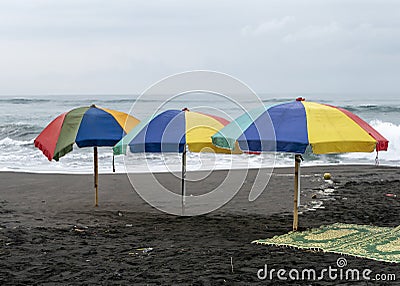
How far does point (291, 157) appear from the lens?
20.2 meters

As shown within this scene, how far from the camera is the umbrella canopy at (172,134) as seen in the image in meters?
8.12

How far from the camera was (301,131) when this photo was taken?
7035mm

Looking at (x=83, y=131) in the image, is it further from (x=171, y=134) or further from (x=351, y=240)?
(x=351, y=240)

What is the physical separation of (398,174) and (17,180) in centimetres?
970

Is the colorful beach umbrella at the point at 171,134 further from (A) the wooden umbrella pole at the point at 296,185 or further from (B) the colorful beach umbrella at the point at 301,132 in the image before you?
(A) the wooden umbrella pole at the point at 296,185

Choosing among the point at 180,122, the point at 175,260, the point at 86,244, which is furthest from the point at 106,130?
the point at 175,260

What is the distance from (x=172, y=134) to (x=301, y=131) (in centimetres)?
199

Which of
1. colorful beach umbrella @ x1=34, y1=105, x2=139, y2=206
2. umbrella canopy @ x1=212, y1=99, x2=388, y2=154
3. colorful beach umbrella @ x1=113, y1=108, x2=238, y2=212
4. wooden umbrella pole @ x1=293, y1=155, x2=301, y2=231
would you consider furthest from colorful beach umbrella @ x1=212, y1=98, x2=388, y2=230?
colorful beach umbrella @ x1=34, y1=105, x2=139, y2=206

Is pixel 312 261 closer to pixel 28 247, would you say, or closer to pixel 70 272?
pixel 70 272

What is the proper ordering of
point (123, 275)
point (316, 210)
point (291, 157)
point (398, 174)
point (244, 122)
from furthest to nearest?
1. point (291, 157)
2. point (398, 174)
3. point (316, 210)
4. point (244, 122)
5. point (123, 275)

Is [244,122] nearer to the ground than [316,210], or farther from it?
farther from it

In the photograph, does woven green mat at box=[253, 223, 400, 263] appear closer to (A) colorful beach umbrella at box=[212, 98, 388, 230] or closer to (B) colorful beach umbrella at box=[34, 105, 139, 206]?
(A) colorful beach umbrella at box=[212, 98, 388, 230]

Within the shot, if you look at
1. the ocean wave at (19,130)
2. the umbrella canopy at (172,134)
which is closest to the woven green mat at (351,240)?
the umbrella canopy at (172,134)
